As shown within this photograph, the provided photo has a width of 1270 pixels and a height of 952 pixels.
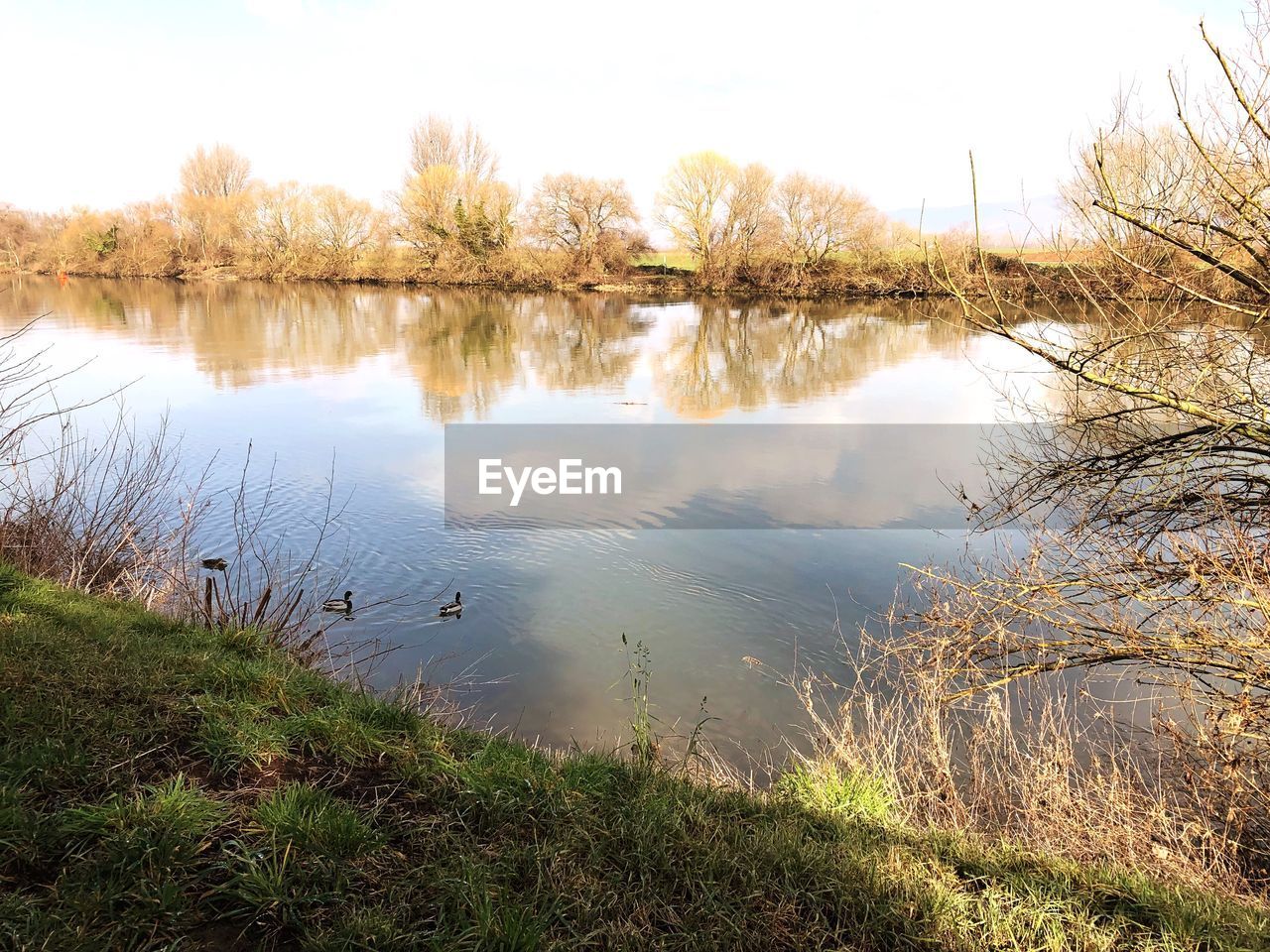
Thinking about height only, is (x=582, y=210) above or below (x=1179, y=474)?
above

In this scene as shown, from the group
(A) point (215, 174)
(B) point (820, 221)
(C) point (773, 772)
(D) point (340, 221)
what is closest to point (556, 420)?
(C) point (773, 772)

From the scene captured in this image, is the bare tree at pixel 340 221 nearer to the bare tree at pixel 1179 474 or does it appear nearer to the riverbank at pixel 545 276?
the riverbank at pixel 545 276

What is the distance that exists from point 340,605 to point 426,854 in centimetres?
489

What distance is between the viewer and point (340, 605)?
7.22 metres

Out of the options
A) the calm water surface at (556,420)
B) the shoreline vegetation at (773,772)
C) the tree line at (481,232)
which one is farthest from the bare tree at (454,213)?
the shoreline vegetation at (773,772)

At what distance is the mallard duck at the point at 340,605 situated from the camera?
712 centimetres

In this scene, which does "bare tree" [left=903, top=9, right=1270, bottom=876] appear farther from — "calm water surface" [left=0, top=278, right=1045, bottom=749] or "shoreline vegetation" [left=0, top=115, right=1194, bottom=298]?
"shoreline vegetation" [left=0, top=115, right=1194, bottom=298]

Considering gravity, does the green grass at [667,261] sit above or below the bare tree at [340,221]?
below

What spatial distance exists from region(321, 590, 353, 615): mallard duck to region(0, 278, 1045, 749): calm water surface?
183 mm

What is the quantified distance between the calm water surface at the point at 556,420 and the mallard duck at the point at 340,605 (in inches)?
7.2

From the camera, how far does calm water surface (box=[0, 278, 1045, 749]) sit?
6629 mm

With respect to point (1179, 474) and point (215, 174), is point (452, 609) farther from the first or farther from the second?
point (215, 174)

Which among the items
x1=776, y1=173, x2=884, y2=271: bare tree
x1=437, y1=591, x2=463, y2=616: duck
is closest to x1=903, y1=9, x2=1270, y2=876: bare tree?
x1=437, y1=591, x2=463, y2=616: duck

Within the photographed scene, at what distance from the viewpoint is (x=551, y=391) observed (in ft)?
61.2
